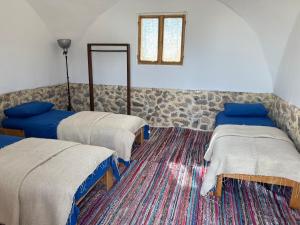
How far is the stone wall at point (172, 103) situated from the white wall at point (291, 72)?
1.90ft

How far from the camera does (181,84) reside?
183 inches

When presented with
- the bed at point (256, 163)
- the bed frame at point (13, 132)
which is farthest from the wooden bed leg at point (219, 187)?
the bed frame at point (13, 132)

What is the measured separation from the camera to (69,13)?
14.2 ft

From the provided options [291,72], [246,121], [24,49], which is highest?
[24,49]

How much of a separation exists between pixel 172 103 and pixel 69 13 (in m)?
2.63

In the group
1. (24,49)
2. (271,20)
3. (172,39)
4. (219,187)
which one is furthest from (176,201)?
(24,49)

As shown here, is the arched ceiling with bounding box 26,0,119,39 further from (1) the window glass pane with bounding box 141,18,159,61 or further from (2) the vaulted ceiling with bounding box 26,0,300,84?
(1) the window glass pane with bounding box 141,18,159,61

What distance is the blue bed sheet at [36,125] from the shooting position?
3412 millimetres

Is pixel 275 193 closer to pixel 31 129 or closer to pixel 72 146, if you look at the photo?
pixel 72 146

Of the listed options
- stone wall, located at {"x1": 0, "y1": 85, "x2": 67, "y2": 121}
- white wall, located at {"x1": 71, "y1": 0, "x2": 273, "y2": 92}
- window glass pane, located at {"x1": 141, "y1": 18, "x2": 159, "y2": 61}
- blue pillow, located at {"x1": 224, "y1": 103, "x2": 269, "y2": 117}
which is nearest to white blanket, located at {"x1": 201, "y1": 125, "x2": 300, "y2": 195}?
blue pillow, located at {"x1": 224, "y1": 103, "x2": 269, "y2": 117}

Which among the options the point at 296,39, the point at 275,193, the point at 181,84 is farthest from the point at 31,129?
the point at 296,39

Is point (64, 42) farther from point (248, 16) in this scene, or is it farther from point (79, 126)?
point (248, 16)

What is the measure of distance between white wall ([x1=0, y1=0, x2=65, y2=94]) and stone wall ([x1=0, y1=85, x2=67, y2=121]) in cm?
10

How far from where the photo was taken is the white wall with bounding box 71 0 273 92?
13.7 feet
